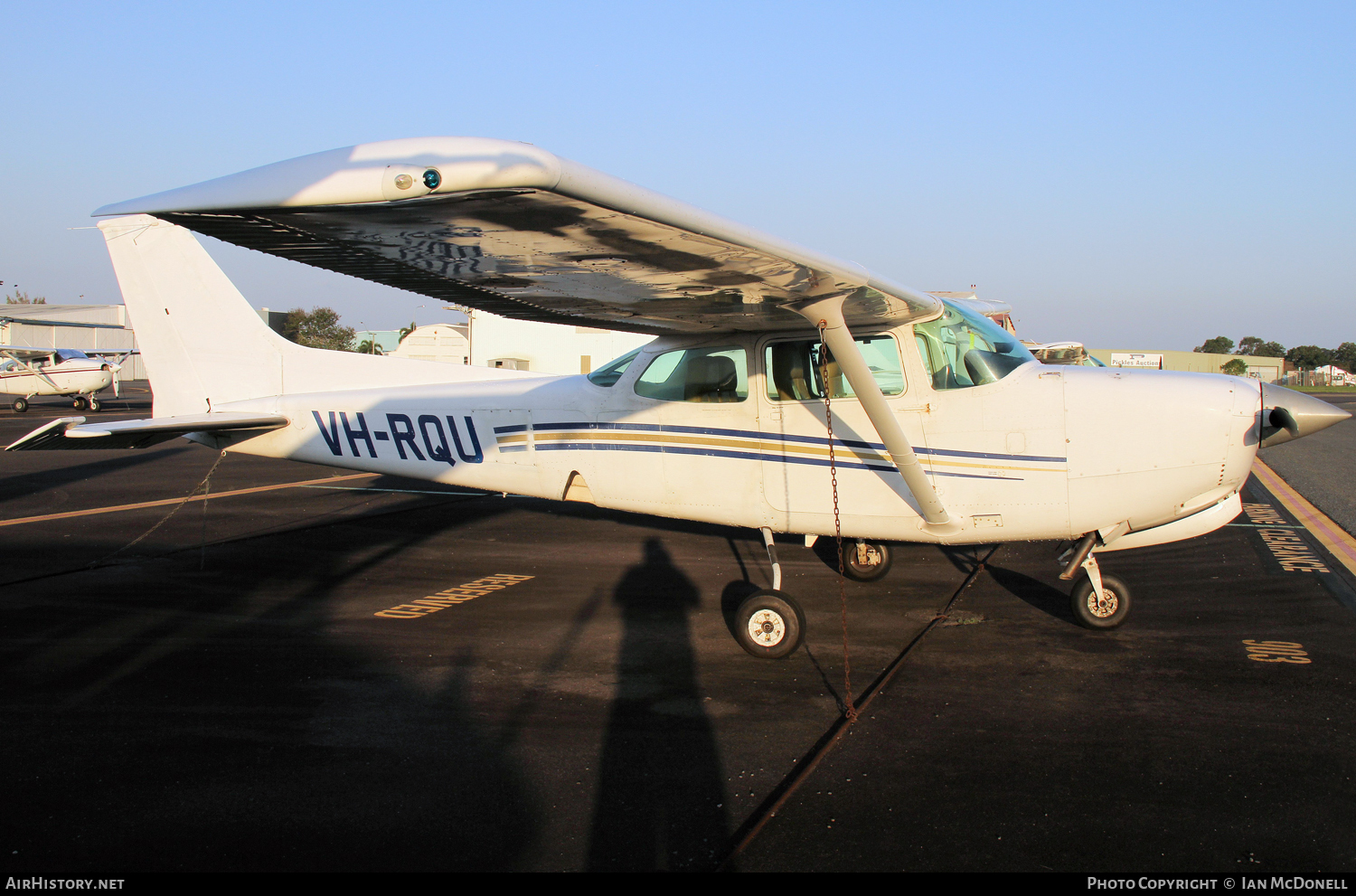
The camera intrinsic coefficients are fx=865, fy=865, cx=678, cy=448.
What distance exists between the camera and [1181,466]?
5.22m

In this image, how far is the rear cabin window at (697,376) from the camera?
19.9ft

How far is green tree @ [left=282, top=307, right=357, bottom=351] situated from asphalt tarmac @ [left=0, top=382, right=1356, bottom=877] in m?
68.1

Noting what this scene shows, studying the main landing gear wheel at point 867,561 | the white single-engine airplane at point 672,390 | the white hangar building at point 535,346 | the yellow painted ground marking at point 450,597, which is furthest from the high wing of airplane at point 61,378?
the main landing gear wheel at point 867,561

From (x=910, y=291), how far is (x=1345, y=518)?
28.1 ft

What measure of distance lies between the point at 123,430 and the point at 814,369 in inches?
203

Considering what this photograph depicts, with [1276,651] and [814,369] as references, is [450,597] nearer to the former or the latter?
[814,369]

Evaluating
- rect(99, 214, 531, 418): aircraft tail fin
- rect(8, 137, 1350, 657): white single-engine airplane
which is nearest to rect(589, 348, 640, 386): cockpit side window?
rect(8, 137, 1350, 657): white single-engine airplane

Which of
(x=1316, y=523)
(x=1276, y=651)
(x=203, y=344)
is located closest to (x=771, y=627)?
(x=1276, y=651)

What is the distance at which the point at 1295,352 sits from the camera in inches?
4894

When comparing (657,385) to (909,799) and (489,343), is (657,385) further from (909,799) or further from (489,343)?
(489,343)

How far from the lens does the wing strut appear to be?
4879 mm

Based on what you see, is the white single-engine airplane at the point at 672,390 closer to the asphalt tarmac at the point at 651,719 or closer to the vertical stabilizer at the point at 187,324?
the vertical stabilizer at the point at 187,324

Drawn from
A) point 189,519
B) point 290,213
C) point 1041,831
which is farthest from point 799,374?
point 189,519

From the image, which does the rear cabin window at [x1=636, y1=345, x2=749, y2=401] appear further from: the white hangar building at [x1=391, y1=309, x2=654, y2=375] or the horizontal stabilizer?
the white hangar building at [x1=391, y1=309, x2=654, y2=375]
